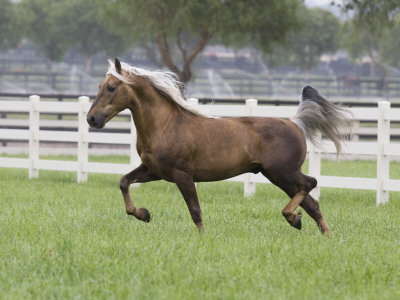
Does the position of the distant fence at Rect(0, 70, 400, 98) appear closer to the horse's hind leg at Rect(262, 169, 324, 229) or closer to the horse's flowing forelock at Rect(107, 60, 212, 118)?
the horse's flowing forelock at Rect(107, 60, 212, 118)

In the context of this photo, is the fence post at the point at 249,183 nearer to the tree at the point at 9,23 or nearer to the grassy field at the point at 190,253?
the grassy field at the point at 190,253

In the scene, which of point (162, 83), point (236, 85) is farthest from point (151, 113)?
point (236, 85)

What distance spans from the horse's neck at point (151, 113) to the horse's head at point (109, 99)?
7.1 inches

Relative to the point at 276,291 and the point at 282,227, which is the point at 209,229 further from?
the point at 276,291

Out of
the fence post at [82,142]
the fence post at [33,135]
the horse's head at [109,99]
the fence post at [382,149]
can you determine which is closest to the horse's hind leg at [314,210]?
the horse's head at [109,99]

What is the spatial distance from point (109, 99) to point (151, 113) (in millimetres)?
480

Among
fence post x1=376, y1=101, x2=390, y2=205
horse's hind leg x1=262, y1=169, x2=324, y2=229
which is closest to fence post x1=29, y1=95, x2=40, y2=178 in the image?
fence post x1=376, y1=101, x2=390, y2=205

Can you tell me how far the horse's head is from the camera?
773cm

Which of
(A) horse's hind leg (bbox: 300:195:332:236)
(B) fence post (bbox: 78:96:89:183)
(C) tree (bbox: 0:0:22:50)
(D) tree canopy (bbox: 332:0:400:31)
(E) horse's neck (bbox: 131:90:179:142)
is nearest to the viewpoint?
(E) horse's neck (bbox: 131:90:179:142)

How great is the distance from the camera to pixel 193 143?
26.4 ft

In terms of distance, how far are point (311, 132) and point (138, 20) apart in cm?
2168

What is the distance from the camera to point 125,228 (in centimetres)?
841

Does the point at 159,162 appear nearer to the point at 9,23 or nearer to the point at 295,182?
the point at 295,182

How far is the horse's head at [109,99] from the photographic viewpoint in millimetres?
7727
